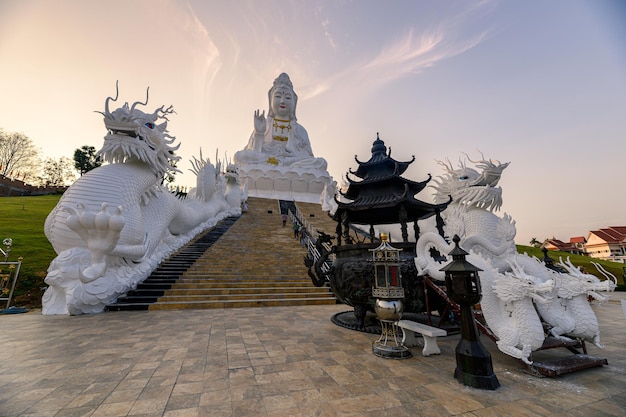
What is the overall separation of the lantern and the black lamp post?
0.82m

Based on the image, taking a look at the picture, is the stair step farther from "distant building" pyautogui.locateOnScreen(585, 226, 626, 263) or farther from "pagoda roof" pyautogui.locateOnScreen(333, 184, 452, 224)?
"distant building" pyautogui.locateOnScreen(585, 226, 626, 263)

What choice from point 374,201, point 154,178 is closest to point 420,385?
point 374,201

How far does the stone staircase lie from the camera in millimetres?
7250

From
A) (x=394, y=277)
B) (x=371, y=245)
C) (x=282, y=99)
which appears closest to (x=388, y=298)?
(x=394, y=277)

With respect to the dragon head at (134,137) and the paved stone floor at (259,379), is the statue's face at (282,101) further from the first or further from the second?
the paved stone floor at (259,379)

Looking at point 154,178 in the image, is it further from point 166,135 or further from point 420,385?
point 420,385

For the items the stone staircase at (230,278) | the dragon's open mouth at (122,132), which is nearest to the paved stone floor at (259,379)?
the stone staircase at (230,278)

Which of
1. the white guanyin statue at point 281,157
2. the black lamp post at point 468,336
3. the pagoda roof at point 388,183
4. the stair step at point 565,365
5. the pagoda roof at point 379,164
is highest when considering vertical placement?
the white guanyin statue at point 281,157

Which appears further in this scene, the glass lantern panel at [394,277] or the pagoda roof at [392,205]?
the pagoda roof at [392,205]

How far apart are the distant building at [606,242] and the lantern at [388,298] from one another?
4779cm

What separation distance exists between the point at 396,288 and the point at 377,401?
1636 millimetres

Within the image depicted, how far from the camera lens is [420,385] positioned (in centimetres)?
268

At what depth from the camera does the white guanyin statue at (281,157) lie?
28.6m

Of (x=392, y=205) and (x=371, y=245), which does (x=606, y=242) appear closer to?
(x=392, y=205)
